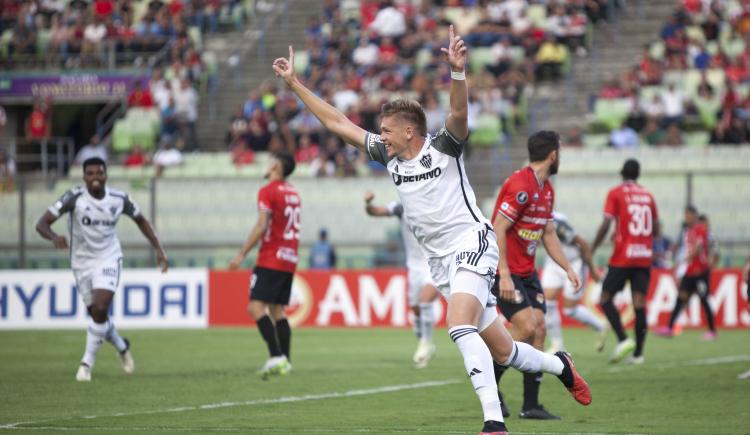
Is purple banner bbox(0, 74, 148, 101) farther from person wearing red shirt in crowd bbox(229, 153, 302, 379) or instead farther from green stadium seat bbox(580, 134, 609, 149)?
person wearing red shirt in crowd bbox(229, 153, 302, 379)

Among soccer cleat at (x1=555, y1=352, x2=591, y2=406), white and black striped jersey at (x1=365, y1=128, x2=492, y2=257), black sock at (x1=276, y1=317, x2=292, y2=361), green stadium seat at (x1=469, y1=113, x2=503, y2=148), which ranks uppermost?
green stadium seat at (x1=469, y1=113, x2=503, y2=148)

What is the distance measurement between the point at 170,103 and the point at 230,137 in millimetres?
1919

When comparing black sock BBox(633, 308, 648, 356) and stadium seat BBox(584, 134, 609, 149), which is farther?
stadium seat BBox(584, 134, 609, 149)

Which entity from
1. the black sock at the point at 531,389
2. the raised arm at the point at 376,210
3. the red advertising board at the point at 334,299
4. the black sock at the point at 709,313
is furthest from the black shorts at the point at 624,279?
the red advertising board at the point at 334,299

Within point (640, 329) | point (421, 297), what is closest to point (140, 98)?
point (421, 297)

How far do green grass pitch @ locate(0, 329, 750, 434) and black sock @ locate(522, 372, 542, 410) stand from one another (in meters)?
0.25

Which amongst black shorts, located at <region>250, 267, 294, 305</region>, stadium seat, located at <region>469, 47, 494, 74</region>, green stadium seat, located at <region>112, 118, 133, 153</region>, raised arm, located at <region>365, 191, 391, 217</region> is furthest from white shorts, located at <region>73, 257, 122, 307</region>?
green stadium seat, located at <region>112, 118, 133, 153</region>

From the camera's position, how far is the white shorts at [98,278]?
49.6ft

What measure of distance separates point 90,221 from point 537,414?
6.22 m

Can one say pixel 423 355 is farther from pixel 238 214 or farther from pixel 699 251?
pixel 238 214

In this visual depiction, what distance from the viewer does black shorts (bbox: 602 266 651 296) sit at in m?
17.3

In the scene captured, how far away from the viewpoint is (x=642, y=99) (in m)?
29.9

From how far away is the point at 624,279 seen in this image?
17422 mm

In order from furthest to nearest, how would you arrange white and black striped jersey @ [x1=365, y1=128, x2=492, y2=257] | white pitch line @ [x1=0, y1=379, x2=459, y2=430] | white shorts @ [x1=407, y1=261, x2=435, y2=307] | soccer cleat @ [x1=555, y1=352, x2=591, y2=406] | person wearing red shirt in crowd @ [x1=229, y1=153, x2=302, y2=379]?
white shorts @ [x1=407, y1=261, x2=435, y2=307] < person wearing red shirt in crowd @ [x1=229, y1=153, x2=302, y2=379] < white pitch line @ [x1=0, y1=379, x2=459, y2=430] < soccer cleat @ [x1=555, y1=352, x2=591, y2=406] < white and black striped jersey @ [x1=365, y1=128, x2=492, y2=257]
